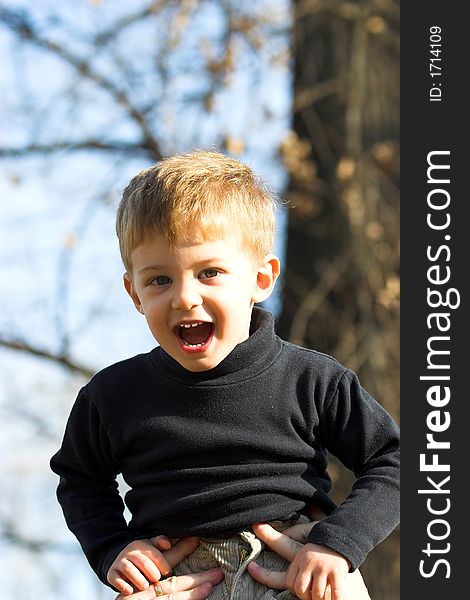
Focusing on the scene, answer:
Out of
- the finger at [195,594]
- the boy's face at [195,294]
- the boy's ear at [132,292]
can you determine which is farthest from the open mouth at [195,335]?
the finger at [195,594]

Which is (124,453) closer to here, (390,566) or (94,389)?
(94,389)

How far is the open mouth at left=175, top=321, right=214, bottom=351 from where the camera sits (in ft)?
8.11

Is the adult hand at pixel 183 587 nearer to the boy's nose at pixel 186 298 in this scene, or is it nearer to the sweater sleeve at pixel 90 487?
the sweater sleeve at pixel 90 487

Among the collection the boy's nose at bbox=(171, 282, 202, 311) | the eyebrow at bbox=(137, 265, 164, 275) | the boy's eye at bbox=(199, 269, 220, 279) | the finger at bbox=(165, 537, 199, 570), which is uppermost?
the eyebrow at bbox=(137, 265, 164, 275)

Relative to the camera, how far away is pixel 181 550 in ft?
8.29

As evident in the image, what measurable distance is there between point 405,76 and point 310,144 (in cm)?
286

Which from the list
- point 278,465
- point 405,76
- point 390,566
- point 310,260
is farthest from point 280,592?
point 310,260

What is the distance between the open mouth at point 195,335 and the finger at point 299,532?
17.2 inches

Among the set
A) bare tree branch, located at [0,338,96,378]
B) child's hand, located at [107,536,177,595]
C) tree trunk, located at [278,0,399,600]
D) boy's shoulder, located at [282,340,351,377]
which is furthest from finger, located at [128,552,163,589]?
bare tree branch, located at [0,338,96,378]

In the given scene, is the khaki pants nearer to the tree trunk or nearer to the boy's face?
the boy's face

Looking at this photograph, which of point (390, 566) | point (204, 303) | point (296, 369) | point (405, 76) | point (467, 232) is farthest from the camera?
point (390, 566)

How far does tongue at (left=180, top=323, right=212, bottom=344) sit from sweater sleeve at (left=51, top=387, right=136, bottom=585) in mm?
313

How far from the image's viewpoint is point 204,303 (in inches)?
96.0

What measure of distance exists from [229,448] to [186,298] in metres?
0.34
